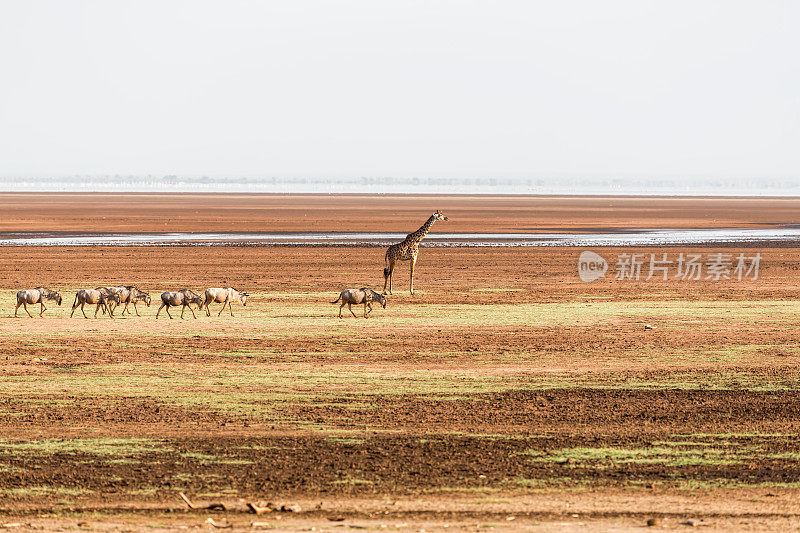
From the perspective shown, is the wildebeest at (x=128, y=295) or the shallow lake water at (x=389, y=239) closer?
the wildebeest at (x=128, y=295)

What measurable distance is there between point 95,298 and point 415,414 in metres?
11.2

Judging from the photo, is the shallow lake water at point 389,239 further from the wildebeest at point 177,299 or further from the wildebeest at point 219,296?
the wildebeest at point 177,299

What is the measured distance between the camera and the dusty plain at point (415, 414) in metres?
10.4

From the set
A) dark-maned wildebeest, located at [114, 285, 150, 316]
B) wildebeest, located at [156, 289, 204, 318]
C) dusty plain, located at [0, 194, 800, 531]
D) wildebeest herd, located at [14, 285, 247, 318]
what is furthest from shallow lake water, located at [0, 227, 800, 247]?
wildebeest, located at [156, 289, 204, 318]

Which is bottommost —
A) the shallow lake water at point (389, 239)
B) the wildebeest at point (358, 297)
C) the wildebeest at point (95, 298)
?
the shallow lake water at point (389, 239)

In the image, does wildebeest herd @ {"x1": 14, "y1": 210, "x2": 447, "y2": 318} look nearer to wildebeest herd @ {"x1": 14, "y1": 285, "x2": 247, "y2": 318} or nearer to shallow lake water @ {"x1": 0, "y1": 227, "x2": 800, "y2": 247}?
wildebeest herd @ {"x1": 14, "y1": 285, "x2": 247, "y2": 318}

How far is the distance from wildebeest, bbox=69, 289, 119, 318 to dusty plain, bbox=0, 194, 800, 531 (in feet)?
1.44

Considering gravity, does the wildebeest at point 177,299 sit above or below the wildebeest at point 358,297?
below

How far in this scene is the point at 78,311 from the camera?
82.8 feet

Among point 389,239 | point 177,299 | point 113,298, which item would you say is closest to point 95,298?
point 113,298

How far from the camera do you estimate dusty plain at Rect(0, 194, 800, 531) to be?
10445mm

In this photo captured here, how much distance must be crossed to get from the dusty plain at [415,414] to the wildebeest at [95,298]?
440 mm

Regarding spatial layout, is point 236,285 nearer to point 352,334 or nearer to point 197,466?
point 352,334

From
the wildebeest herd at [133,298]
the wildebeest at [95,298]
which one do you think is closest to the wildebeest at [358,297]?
the wildebeest herd at [133,298]
